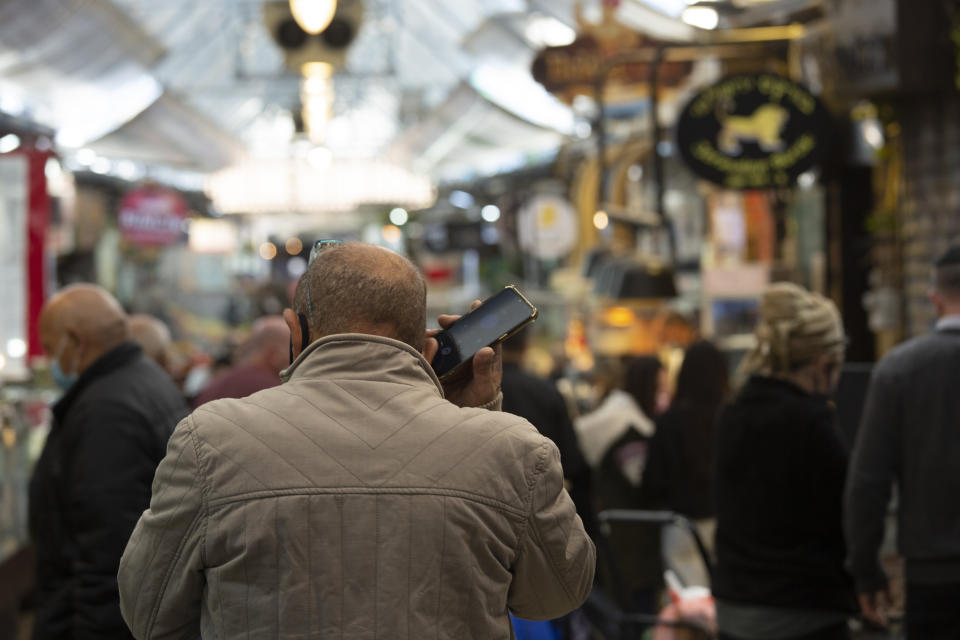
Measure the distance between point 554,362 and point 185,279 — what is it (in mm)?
19208

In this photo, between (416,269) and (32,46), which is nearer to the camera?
(416,269)

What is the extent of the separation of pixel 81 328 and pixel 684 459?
3078 mm

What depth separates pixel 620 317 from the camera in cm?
1214

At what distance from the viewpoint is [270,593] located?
78.7 inches

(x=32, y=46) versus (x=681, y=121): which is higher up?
(x=32, y=46)

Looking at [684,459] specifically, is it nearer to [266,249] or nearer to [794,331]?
[794,331]

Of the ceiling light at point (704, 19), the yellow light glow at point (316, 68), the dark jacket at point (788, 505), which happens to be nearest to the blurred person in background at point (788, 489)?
the dark jacket at point (788, 505)

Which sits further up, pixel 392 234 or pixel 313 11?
pixel 313 11

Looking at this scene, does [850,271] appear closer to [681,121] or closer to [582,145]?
[681,121]

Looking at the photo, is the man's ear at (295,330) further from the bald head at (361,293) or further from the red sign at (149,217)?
the red sign at (149,217)

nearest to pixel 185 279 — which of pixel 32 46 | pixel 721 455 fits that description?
pixel 32 46

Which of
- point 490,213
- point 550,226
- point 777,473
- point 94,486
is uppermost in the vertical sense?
point 490,213

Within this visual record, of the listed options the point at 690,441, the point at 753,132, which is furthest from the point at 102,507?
the point at 753,132

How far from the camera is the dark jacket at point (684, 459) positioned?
586cm
